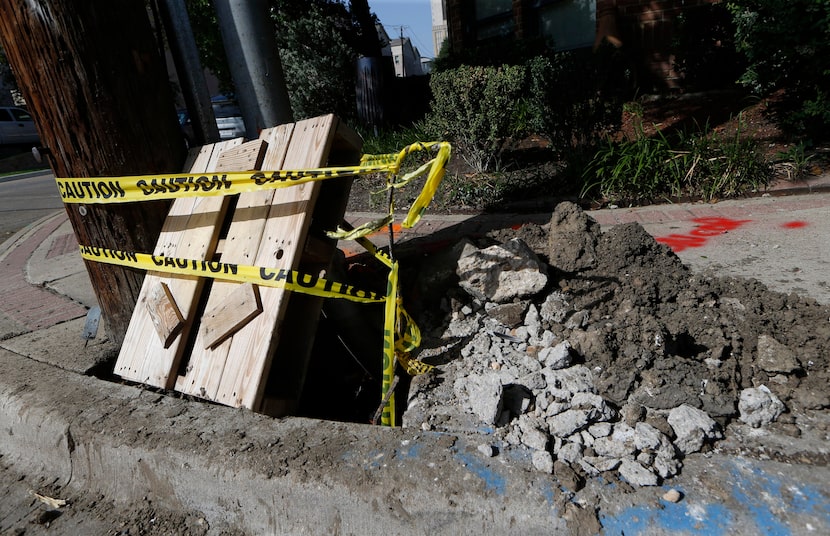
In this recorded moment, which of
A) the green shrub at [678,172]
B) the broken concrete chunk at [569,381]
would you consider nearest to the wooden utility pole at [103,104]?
the broken concrete chunk at [569,381]

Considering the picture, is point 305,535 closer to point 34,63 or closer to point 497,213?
point 34,63

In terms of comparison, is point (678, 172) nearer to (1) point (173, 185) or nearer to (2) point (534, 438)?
(2) point (534, 438)

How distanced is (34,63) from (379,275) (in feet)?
6.96

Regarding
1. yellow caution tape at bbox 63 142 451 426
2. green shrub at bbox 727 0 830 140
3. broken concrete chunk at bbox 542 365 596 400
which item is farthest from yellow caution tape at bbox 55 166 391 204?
green shrub at bbox 727 0 830 140

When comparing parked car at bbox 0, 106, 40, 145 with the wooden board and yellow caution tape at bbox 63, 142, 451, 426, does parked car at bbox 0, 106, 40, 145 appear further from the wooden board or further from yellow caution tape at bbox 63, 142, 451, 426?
the wooden board

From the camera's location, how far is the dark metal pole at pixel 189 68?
318cm

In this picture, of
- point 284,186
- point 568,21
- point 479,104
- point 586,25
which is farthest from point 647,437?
point 568,21

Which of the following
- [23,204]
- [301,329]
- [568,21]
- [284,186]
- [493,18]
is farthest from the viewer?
[493,18]

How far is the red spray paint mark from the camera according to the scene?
3396 mm

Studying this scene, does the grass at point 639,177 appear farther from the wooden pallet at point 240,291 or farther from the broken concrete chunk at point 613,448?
the broken concrete chunk at point 613,448

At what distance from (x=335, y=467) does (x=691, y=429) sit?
117 centimetres

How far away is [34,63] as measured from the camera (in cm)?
256

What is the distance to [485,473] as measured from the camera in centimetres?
163

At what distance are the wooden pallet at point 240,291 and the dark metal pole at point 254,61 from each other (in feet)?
1.44
